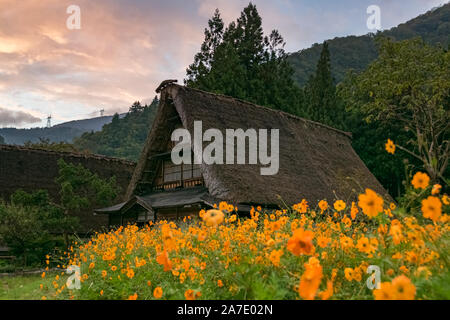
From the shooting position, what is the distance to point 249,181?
11.1 metres

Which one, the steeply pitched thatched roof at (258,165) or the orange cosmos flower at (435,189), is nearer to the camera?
the orange cosmos flower at (435,189)

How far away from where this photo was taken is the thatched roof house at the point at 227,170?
431 inches

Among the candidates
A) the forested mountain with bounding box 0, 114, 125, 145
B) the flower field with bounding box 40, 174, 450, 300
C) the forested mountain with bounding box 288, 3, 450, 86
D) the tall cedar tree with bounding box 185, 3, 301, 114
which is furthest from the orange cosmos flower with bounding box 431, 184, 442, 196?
the forested mountain with bounding box 0, 114, 125, 145

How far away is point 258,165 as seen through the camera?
12.3 meters

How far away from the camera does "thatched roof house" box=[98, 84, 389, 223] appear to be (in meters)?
10.9

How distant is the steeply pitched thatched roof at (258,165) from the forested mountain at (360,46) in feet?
87.3

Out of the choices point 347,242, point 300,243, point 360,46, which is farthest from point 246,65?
point 360,46

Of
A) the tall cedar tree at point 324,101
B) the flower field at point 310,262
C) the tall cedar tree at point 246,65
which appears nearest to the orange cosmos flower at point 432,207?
the flower field at point 310,262

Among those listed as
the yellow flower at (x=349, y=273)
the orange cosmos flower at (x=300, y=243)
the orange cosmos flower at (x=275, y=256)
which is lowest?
the yellow flower at (x=349, y=273)

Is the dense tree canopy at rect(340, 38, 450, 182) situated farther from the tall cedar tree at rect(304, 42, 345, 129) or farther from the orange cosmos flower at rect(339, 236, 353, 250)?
the orange cosmos flower at rect(339, 236, 353, 250)

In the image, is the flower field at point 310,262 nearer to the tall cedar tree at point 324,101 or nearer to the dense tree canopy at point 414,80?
the dense tree canopy at point 414,80
